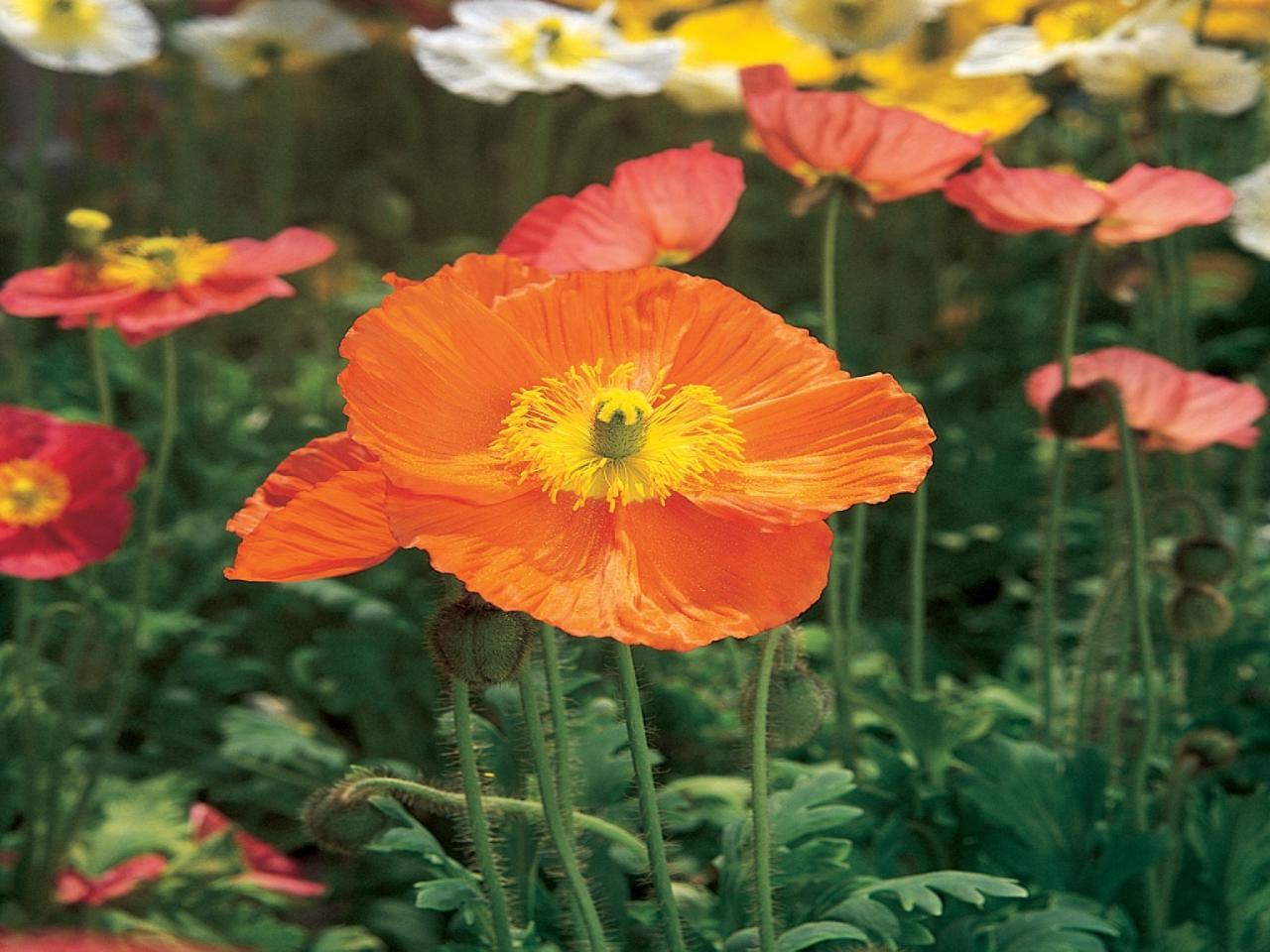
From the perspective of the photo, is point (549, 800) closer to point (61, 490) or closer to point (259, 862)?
point (61, 490)

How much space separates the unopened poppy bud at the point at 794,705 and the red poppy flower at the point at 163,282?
478mm

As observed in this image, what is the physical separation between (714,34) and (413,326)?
1494 mm

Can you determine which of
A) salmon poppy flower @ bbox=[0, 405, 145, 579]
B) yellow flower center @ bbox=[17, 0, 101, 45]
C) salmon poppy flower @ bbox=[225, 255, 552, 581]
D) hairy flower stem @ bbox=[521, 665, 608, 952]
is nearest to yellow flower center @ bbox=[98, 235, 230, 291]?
salmon poppy flower @ bbox=[0, 405, 145, 579]

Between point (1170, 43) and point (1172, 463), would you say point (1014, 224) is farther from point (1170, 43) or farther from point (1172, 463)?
point (1172, 463)

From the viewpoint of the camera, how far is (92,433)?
1.20 metres

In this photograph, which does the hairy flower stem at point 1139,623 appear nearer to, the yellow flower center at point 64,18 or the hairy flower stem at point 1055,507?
the hairy flower stem at point 1055,507

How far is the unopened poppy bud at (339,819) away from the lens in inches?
30.9

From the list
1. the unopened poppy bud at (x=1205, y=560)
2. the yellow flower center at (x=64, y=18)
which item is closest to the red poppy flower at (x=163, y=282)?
the yellow flower center at (x=64, y=18)

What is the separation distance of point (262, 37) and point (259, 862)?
1.07 metres

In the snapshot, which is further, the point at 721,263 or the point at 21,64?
the point at 21,64

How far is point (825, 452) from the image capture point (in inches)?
27.6

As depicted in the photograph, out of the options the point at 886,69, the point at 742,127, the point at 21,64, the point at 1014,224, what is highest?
the point at 1014,224

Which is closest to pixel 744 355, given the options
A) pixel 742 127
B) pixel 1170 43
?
pixel 1170 43

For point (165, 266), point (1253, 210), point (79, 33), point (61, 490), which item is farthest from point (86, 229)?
point (1253, 210)
